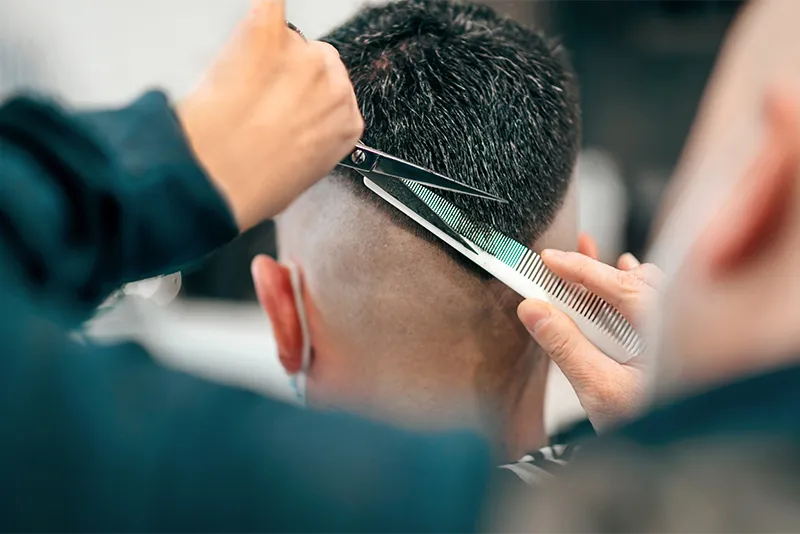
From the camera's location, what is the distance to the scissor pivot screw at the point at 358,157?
890mm

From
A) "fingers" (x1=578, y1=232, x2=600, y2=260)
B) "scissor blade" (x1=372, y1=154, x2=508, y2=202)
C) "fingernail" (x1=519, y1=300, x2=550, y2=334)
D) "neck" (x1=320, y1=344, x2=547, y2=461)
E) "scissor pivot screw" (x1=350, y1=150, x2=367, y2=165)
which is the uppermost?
"scissor pivot screw" (x1=350, y1=150, x2=367, y2=165)

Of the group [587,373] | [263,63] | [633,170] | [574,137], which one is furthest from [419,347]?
[633,170]

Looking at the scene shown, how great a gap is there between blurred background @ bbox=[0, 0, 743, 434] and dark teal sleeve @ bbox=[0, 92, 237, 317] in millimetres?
1799

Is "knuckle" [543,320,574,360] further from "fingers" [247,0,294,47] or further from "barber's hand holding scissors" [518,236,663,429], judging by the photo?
"fingers" [247,0,294,47]

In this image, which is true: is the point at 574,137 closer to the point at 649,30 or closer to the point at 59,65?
the point at 649,30

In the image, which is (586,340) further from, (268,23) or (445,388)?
(268,23)

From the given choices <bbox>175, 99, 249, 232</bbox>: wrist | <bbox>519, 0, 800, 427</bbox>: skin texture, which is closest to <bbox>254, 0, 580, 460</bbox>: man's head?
<bbox>175, 99, 249, 232</bbox>: wrist

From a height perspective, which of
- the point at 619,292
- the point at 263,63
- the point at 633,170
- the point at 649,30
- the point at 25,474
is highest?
the point at 263,63

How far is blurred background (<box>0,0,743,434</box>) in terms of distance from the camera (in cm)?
249

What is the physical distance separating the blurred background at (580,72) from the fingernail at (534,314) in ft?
5.14

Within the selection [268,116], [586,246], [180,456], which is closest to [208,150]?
[268,116]

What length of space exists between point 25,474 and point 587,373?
24.4 inches

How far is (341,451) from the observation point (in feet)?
1.37

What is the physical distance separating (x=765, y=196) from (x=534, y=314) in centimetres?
48
